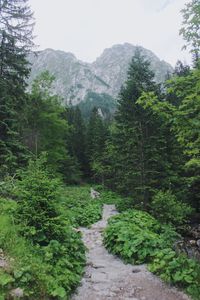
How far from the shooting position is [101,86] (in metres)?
196

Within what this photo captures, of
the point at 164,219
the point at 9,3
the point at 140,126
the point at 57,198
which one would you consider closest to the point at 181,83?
the point at 57,198

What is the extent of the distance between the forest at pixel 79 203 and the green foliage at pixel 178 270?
0.02m

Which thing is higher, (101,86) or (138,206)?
(101,86)

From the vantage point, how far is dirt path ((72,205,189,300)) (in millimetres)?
5699

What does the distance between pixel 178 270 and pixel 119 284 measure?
1234 millimetres

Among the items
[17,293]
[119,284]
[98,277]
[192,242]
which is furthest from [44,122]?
[17,293]

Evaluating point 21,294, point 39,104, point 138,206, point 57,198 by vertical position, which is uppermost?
point 39,104

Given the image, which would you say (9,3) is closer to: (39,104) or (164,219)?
(39,104)

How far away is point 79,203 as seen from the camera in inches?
712

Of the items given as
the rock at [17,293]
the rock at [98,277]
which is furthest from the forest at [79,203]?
the rock at [98,277]

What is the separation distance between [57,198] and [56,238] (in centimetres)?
106

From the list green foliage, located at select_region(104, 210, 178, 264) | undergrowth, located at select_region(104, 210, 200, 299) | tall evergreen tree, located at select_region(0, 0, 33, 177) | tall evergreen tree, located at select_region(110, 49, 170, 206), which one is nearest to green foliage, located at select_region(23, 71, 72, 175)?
tall evergreen tree, located at select_region(0, 0, 33, 177)

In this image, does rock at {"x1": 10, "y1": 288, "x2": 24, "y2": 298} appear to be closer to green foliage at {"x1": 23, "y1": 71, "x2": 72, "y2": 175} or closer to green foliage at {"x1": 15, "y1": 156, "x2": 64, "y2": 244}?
green foliage at {"x1": 15, "y1": 156, "x2": 64, "y2": 244}

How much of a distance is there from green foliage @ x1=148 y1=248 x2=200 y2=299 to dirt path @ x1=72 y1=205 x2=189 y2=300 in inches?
6.4
